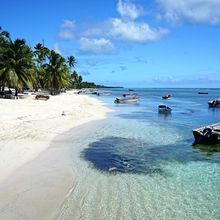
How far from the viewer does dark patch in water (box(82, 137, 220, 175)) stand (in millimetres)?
12251

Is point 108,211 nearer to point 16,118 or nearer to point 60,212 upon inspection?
point 60,212

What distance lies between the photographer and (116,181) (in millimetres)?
10477

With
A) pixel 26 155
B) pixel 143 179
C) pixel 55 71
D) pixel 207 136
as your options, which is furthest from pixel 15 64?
pixel 143 179

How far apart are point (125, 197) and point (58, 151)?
6.44 meters

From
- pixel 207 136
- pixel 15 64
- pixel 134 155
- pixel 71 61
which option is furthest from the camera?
pixel 71 61

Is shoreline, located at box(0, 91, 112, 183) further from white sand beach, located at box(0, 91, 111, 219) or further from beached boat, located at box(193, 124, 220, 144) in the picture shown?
beached boat, located at box(193, 124, 220, 144)

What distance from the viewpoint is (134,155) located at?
569 inches

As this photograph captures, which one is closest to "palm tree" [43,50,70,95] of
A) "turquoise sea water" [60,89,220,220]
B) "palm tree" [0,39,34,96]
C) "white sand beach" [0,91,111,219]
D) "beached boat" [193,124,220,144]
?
"palm tree" [0,39,34,96]

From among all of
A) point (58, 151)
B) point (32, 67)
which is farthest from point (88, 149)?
point (32, 67)

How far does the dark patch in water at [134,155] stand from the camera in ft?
40.2

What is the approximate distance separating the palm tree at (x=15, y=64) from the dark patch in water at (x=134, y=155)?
80.9ft

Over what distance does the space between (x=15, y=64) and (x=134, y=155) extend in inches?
1177

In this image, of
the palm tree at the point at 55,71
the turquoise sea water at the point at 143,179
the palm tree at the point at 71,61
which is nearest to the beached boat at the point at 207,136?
the turquoise sea water at the point at 143,179

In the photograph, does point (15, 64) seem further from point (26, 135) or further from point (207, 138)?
point (207, 138)
